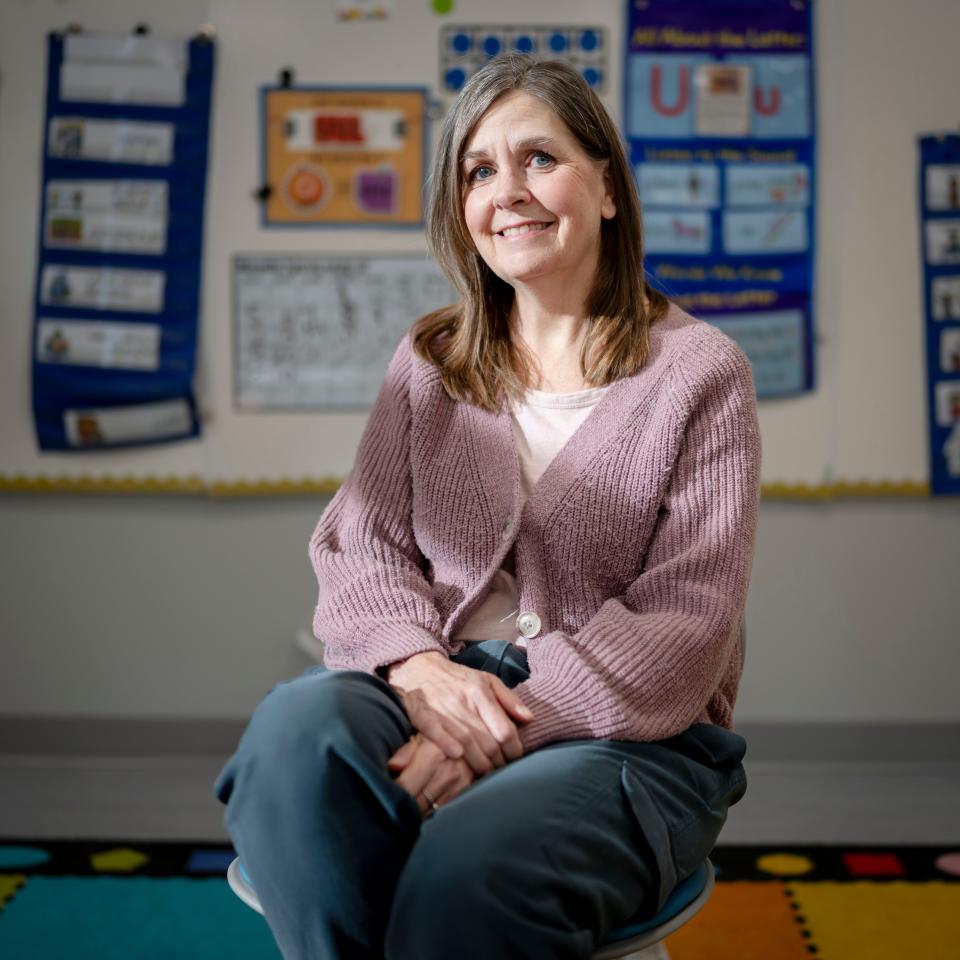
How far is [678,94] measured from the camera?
295 cm

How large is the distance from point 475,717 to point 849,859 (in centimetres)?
155

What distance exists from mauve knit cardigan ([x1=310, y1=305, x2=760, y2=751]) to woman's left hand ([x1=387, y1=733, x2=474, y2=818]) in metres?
0.14

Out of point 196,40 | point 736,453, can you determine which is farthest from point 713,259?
point 736,453

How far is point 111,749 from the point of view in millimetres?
3131

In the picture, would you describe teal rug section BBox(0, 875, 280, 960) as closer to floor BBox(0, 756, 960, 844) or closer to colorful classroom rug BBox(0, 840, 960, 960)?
colorful classroom rug BBox(0, 840, 960, 960)

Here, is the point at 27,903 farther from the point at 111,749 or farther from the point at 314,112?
the point at 314,112

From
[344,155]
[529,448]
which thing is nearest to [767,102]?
[344,155]

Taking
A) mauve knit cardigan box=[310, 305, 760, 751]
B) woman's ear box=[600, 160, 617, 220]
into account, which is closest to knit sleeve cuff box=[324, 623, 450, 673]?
mauve knit cardigan box=[310, 305, 760, 751]

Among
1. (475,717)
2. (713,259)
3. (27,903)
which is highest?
(713,259)

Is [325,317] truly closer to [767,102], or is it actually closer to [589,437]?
[767,102]

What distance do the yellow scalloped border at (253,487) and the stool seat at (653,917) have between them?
178cm

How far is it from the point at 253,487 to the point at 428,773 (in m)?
1.93

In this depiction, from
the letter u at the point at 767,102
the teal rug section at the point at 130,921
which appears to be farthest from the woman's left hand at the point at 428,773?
the letter u at the point at 767,102

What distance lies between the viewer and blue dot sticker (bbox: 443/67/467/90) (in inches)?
115
